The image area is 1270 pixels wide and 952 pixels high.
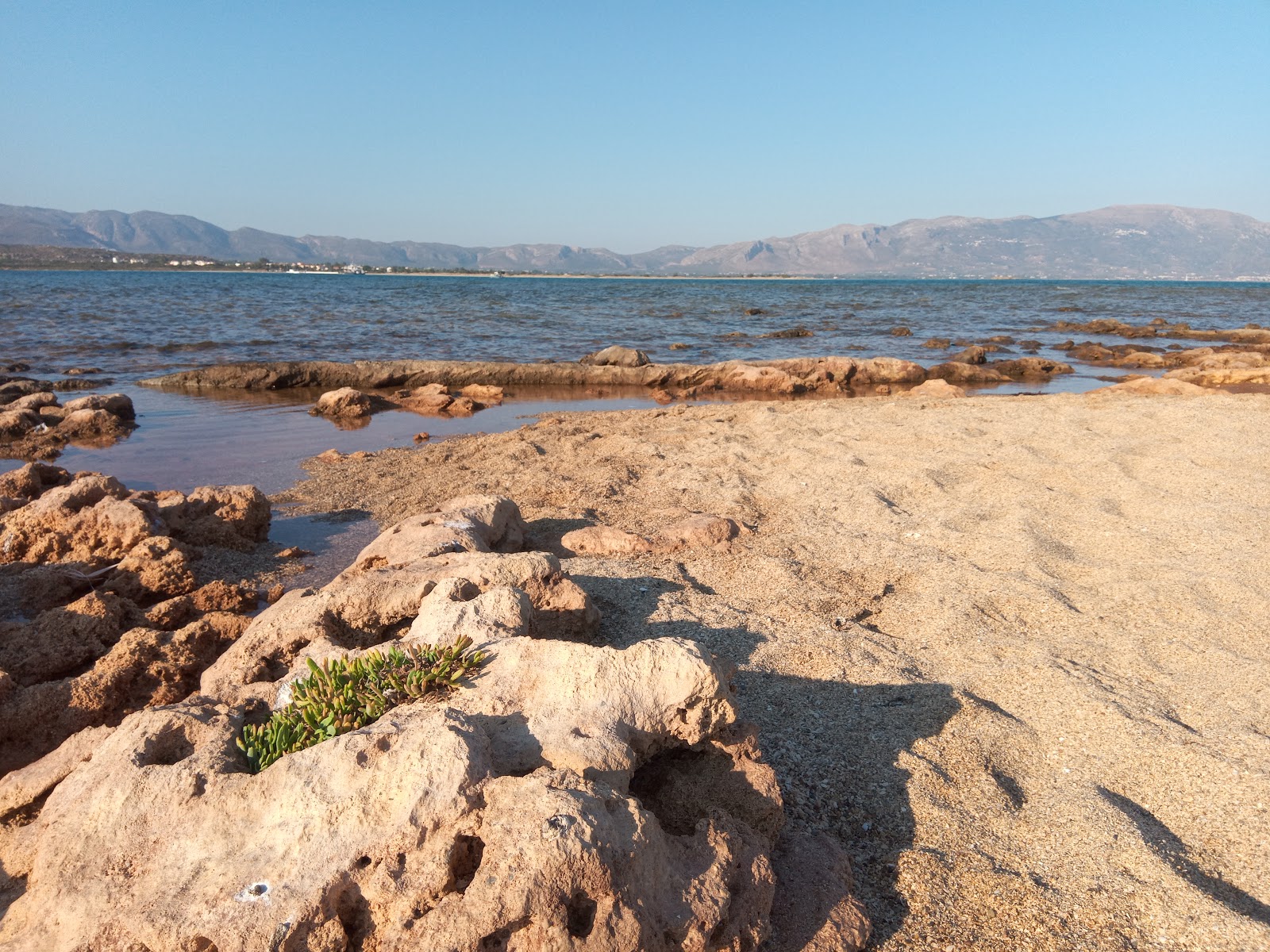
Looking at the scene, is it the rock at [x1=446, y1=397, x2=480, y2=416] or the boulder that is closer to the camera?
the boulder

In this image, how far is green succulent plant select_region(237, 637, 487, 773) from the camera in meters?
2.81

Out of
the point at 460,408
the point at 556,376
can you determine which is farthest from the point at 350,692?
the point at 556,376

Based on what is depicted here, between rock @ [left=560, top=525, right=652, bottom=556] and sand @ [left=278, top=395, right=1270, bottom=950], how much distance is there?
0.40 ft

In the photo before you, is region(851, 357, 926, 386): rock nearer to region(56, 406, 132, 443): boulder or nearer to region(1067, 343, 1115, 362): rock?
region(1067, 343, 1115, 362): rock

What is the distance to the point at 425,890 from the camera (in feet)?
7.21

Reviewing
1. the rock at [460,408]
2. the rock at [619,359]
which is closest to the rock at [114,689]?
the rock at [460,408]

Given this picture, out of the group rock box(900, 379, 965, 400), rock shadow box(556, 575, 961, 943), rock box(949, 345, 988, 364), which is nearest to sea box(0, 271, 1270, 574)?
rock box(949, 345, 988, 364)

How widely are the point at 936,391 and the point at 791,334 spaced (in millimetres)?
13192

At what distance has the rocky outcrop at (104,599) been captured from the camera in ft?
13.8

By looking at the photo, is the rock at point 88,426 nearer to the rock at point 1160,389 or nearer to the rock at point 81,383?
the rock at point 81,383

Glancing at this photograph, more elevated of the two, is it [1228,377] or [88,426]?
[88,426]

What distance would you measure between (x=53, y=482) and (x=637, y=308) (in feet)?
118

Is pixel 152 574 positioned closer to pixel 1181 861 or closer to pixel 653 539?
pixel 653 539

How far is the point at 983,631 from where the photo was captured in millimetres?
4805
